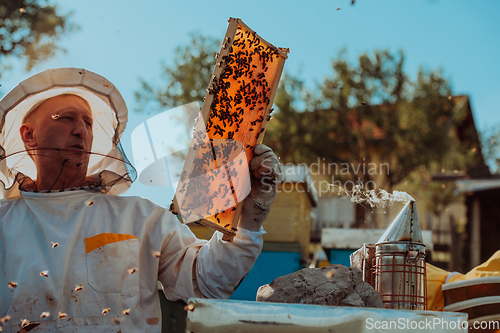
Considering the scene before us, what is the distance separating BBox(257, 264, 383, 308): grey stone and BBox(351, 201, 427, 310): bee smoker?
210 millimetres

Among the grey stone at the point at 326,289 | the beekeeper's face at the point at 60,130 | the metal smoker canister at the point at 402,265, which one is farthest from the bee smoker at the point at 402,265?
the beekeeper's face at the point at 60,130

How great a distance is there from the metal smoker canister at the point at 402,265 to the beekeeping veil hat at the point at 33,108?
61.2 inches

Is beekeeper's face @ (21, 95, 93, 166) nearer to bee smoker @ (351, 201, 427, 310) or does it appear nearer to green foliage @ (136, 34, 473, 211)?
bee smoker @ (351, 201, 427, 310)

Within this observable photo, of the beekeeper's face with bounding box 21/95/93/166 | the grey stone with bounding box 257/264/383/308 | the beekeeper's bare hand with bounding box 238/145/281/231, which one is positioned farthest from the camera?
the beekeeper's face with bounding box 21/95/93/166

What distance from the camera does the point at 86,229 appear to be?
2.27 metres

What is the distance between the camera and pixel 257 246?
7.05 feet

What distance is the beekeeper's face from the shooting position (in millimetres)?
2484

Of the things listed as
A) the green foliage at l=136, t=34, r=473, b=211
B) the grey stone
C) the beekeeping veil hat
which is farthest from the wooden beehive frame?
the green foliage at l=136, t=34, r=473, b=211

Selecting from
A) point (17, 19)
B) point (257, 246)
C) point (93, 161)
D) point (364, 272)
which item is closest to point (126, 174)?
point (93, 161)

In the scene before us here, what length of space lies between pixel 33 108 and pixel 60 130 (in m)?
0.34

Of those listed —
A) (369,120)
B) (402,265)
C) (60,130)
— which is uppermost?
(369,120)

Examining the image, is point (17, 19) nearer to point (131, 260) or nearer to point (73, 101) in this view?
point (73, 101)

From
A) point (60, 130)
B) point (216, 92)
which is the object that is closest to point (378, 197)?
point (216, 92)

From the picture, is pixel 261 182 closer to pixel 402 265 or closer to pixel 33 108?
pixel 402 265
